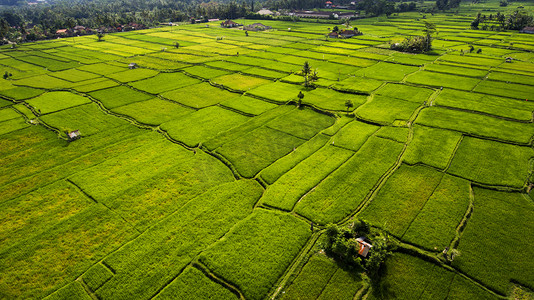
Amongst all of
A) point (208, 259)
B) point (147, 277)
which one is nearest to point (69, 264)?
point (147, 277)

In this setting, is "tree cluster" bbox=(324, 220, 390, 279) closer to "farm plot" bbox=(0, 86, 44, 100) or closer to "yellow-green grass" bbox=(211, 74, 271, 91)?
"yellow-green grass" bbox=(211, 74, 271, 91)

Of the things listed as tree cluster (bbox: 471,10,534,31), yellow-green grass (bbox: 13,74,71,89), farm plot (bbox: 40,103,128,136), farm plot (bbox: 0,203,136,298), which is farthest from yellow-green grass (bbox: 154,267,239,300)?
tree cluster (bbox: 471,10,534,31)

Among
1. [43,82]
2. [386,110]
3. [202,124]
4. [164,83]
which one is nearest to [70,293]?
[202,124]

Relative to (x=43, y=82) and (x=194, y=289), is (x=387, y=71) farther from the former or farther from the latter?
(x=43, y=82)

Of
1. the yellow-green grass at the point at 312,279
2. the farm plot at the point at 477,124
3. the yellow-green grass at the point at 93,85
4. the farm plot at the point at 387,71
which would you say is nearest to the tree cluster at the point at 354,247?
the yellow-green grass at the point at 312,279

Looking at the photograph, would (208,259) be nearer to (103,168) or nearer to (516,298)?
(103,168)

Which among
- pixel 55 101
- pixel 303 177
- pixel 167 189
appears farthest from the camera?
pixel 55 101

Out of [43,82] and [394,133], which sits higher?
[43,82]
